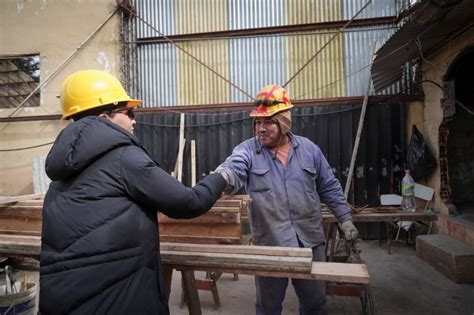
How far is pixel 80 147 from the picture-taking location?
4.50 ft

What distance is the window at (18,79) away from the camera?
7.94 m

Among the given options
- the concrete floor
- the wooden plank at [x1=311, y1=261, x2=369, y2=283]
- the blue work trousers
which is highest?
the wooden plank at [x1=311, y1=261, x2=369, y2=283]

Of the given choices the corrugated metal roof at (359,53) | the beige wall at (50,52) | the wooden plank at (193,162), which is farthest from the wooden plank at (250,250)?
the beige wall at (50,52)

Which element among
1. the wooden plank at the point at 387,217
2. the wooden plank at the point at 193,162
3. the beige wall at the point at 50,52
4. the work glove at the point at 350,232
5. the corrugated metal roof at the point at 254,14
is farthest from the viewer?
the beige wall at the point at 50,52

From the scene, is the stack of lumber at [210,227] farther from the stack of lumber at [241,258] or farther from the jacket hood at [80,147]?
the jacket hood at [80,147]

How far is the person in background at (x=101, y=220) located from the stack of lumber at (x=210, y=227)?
0.82 metres

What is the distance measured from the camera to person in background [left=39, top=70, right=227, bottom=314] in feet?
4.43

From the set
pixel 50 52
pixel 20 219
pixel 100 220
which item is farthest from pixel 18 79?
pixel 100 220

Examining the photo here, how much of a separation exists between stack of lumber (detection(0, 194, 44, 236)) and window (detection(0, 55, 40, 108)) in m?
6.11

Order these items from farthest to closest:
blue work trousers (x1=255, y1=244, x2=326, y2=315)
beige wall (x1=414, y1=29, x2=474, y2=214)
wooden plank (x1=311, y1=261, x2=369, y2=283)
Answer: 1. beige wall (x1=414, y1=29, x2=474, y2=214)
2. blue work trousers (x1=255, y1=244, x2=326, y2=315)
3. wooden plank (x1=311, y1=261, x2=369, y2=283)

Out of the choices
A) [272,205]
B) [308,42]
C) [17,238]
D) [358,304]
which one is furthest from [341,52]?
[17,238]

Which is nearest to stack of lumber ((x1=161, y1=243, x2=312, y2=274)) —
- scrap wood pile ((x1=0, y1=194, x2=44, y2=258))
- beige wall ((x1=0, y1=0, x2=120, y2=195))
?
scrap wood pile ((x1=0, y1=194, x2=44, y2=258))

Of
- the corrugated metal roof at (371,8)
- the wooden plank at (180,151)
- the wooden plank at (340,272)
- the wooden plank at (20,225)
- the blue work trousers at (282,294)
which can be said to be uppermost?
the corrugated metal roof at (371,8)

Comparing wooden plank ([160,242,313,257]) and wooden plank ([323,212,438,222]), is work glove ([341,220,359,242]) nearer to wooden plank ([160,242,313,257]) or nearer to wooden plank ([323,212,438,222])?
wooden plank ([160,242,313,257])
